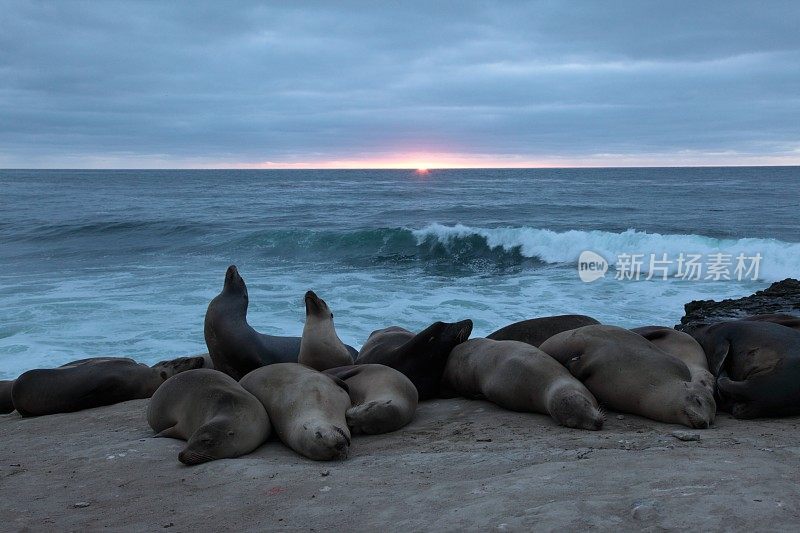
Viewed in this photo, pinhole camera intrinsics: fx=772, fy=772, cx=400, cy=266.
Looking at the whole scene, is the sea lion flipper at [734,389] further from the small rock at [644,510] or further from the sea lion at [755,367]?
the small rock at [644,510]

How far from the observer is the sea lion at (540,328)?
7805mm

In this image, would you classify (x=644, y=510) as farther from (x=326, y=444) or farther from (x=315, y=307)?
(x=315, y=307)

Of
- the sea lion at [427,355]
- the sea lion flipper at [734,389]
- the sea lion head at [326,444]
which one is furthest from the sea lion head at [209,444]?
the sea lion flipper at [734,389]

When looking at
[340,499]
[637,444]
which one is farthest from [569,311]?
[340,499]

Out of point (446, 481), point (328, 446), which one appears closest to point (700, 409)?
point (446, 481)

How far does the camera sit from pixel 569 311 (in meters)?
15.7

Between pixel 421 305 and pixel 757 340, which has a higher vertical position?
pixel 757 340

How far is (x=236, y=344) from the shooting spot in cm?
818

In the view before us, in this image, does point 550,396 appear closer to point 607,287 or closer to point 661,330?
point 661,330

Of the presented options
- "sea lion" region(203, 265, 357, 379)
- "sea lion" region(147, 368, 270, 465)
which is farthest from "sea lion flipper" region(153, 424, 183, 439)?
"sea lion" region(203, 265, 357, 379)

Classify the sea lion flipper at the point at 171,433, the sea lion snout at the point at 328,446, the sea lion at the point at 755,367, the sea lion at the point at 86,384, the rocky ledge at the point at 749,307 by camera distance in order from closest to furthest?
the sea lion snout at the point at 328,446
the sea lion at the point at 755,367
the sea lion flipper at the point at 171,433
the sea lion at the point at 86,384
the rocky ledge at the point at 749,307

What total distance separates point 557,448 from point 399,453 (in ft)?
3.49

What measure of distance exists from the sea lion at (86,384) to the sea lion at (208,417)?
189 centimetres

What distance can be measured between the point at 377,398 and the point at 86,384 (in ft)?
11.7
